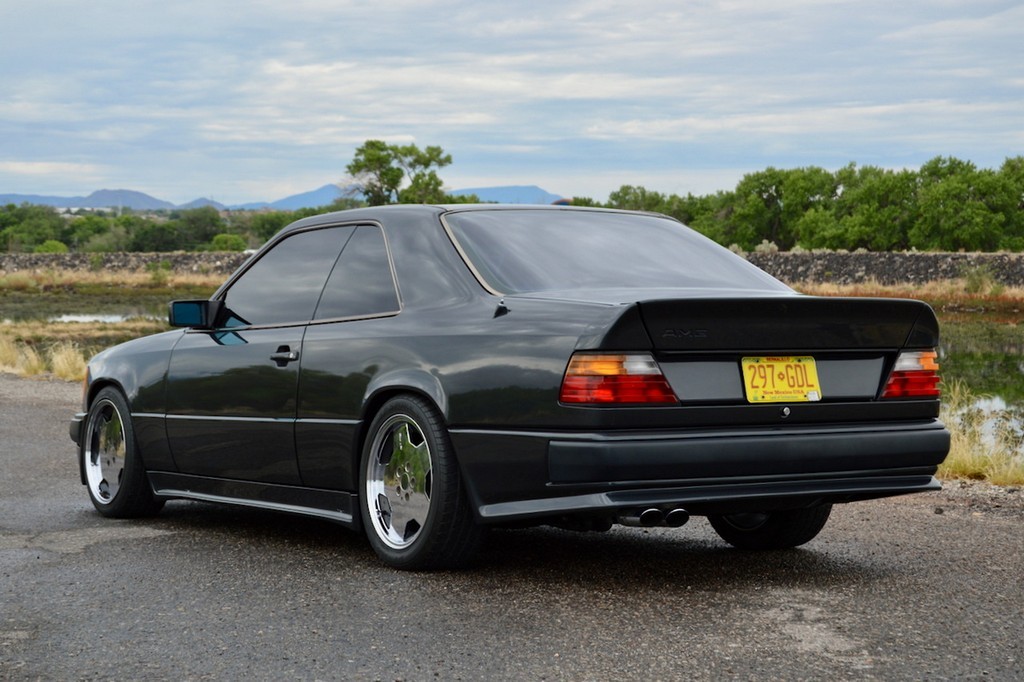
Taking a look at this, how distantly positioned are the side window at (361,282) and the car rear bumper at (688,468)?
1.02 m

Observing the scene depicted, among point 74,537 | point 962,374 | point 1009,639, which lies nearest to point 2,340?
point 962,374

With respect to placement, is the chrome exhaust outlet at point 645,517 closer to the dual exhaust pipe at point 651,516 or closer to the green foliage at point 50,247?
the dual exhaust pipe at point 651,516

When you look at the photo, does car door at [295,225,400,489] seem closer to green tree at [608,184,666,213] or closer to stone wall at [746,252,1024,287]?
stone wall at [746,252,1024,287]

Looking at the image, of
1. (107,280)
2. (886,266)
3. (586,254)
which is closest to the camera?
(586,254)

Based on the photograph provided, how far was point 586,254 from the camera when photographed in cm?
598

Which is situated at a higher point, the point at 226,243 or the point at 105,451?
the point at 105,451

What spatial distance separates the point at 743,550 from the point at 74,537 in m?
3.24

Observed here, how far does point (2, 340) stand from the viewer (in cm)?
2633

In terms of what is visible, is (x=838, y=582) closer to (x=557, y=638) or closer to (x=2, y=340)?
(x=557, y=638)

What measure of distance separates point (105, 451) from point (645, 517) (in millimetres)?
3950

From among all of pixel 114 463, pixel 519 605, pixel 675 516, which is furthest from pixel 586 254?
pixel 114 463

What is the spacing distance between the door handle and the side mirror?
773 millimetres

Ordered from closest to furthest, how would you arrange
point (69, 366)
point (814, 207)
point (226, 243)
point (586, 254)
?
point (586, 254), point (69, 366), point (814, 207), point (226, 243)

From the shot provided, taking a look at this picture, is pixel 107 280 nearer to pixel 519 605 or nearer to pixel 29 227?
pixel 29 227
